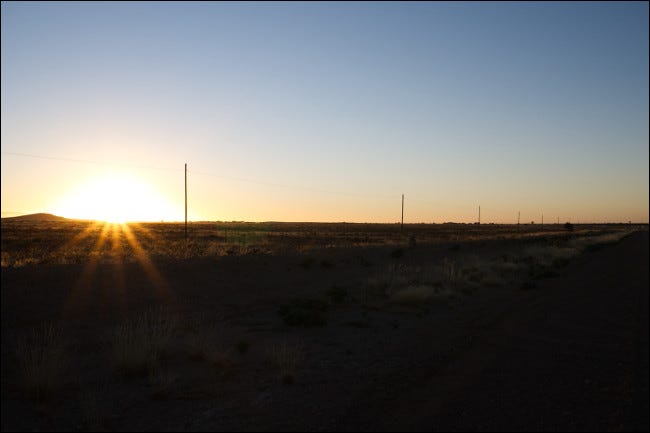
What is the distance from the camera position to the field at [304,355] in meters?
8.29

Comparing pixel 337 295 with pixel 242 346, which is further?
pixel 337 295

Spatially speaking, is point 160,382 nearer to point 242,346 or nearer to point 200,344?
point 200,344

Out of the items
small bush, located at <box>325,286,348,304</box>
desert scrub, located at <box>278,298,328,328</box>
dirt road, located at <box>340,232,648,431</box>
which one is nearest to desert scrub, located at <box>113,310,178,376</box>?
desert scrub, located at <box>278,298,328,328</box>

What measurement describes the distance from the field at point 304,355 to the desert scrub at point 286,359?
7cm

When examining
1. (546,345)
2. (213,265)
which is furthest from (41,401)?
(213,265)

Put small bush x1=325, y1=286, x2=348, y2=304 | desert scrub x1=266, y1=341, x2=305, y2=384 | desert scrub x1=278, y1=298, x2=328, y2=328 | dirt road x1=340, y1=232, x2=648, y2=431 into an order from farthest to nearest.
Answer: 1. small bush x1=325, y1=286, x2=348, y2=304
2. desert scrub x1=278, y1=298, x2=328, y2=328
3. desert scrub x1=266, y1=341, x2=305, y2=384
4. dirt road x1=340, y1=232, x2=648, y2=431

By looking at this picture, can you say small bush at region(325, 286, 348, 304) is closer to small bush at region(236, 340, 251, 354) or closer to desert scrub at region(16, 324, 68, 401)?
small bush at region(236, 340, 251, 354)

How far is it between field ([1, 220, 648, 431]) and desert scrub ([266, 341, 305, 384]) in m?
0.07

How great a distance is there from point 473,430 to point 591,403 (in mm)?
2486

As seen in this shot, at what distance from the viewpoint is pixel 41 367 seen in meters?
9.72

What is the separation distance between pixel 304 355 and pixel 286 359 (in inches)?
35.4

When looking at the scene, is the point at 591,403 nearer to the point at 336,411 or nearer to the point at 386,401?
the point at 386,401

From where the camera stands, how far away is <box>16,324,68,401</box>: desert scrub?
939 cm

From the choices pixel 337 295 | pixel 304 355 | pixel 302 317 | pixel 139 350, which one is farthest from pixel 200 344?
pixel 337 295
